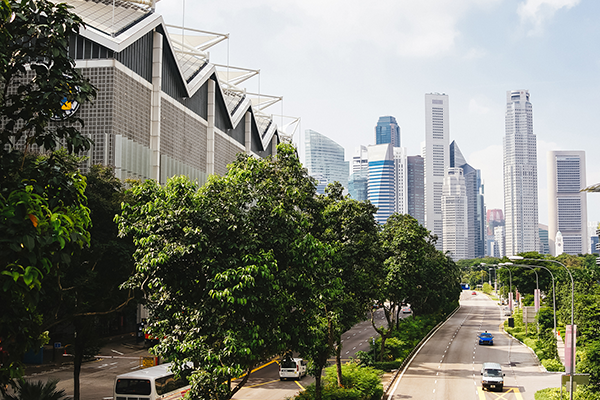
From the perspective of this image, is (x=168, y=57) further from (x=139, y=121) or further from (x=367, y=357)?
(x=367, y=357)

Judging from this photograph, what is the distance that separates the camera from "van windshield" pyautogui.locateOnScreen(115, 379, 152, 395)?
77.1 feet

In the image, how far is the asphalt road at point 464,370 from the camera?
1319 inches

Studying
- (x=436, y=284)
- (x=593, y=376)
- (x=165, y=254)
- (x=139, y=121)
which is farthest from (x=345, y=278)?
(x=436, y=284)

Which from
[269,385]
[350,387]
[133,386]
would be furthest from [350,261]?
[269,385]

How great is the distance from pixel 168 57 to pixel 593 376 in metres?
48.3

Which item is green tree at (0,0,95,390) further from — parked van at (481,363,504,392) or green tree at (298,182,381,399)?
parked van at (481,363,504,392)

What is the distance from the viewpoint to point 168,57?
57281 mm

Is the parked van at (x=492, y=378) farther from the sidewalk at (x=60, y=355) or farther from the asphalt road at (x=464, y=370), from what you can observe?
the sidewalk at (x=60, y=355)

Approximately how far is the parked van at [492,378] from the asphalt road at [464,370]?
0.42 m

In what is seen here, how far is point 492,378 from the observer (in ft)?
112

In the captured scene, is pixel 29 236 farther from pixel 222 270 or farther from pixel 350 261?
pixel 350 261

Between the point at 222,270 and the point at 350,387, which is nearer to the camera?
the point at 222,270

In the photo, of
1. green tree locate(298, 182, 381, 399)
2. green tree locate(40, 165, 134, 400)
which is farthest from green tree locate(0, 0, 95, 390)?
green tree locate(298, 182, 381, 399)

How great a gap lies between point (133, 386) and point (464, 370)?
27.9 m
